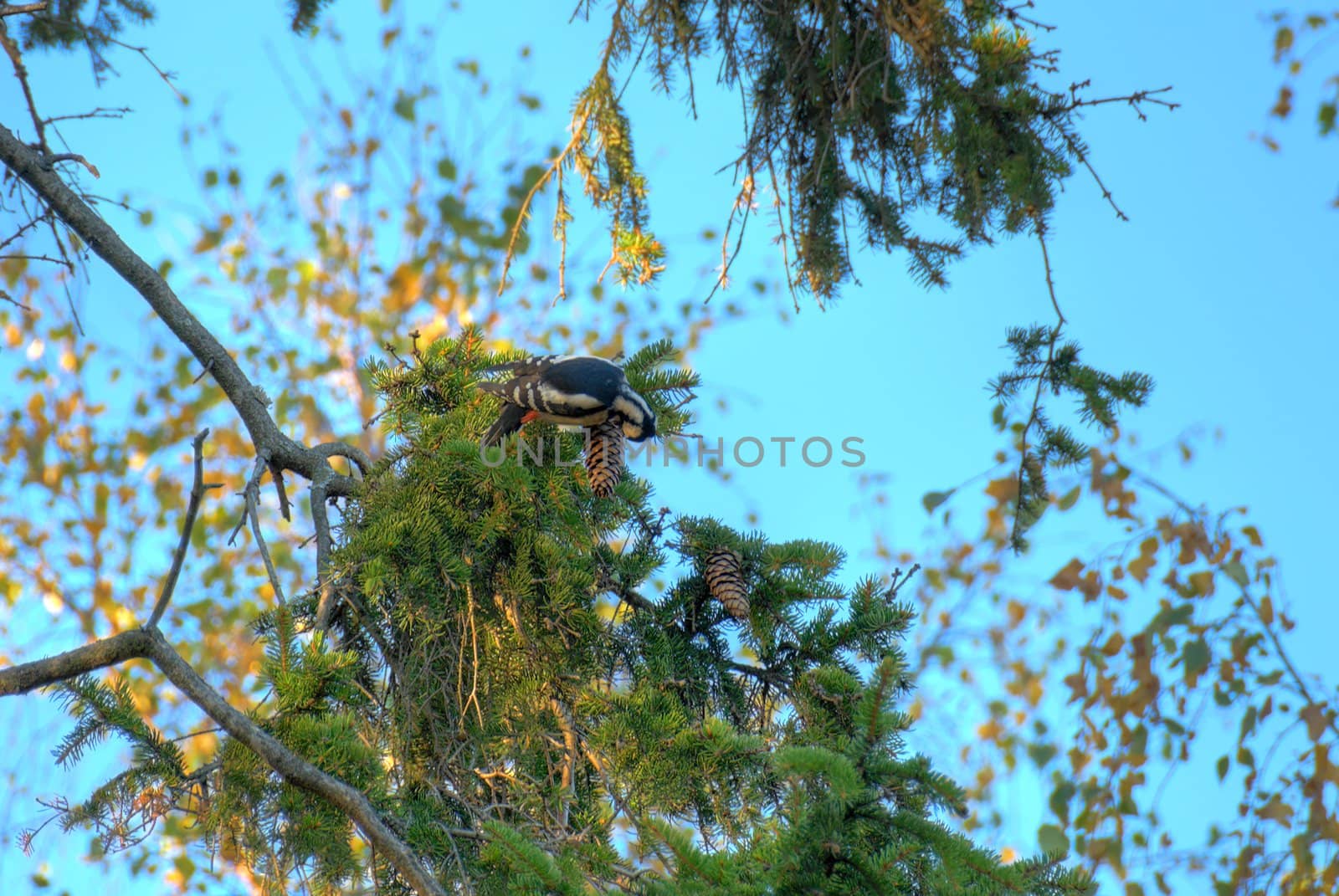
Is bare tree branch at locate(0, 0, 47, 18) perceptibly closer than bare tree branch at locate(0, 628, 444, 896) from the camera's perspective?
No

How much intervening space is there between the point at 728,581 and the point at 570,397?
568 mm

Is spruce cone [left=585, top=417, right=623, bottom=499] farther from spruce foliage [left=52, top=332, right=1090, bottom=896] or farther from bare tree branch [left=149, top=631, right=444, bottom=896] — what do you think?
bare tree branch [left=149, top=631, right=444, bottom=896]

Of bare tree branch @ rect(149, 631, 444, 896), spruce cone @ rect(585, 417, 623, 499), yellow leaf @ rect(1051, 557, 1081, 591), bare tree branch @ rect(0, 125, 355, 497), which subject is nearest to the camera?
bare tree branch @ rect(149, 631, 444, 896)

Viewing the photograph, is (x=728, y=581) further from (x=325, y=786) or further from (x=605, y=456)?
(x=325, y=786)

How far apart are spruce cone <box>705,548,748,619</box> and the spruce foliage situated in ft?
0.04

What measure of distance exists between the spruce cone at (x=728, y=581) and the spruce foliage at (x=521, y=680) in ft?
0.04

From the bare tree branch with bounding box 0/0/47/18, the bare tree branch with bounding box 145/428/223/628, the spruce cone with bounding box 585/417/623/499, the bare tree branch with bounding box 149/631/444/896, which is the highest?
the bare tree branch with bounding box 0/0/47/18

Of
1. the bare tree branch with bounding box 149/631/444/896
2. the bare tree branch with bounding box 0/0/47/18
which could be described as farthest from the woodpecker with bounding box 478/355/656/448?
the bare tree branch with bounding box 0/0/47/18

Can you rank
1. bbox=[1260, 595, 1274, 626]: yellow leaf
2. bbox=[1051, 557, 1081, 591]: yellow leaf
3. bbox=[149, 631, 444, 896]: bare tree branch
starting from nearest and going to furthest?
1. bbox=[149, 631, 444, 896]: bare tree branch
2. bbox=[1260, 595, 1274, 626]: yellow leaf
3. bbox=[1051, 557, 1081, 591]: yellow leaf

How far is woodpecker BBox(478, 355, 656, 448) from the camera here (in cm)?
235

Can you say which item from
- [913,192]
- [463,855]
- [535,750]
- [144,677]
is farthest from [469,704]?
[144,677]

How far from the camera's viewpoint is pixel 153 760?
1.68m

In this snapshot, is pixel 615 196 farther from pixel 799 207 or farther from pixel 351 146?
pixel 351 146

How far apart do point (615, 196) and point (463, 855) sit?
1.98 metres
